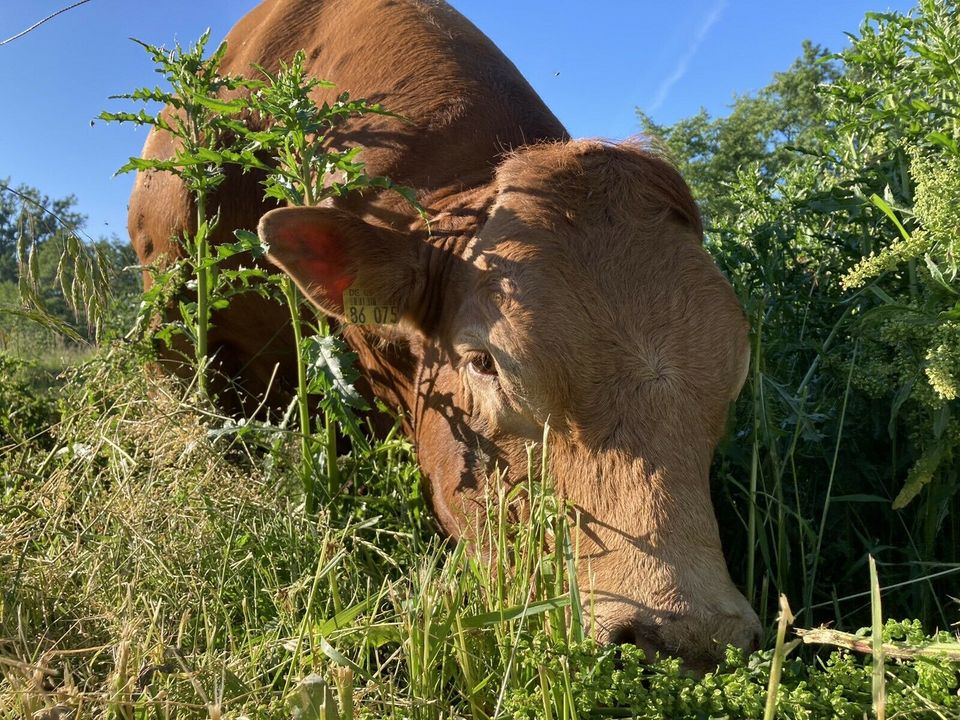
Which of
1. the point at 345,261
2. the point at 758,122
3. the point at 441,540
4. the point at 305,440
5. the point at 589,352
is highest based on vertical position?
the point at 758,122

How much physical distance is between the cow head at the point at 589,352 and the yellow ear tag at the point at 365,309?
29mm

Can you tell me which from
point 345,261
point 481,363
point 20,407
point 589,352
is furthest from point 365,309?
point 20,407

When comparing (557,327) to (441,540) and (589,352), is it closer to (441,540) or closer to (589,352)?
(589,352)

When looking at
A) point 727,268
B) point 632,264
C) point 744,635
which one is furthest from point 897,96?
point 744,635

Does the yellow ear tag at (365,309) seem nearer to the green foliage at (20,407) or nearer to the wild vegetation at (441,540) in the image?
the wild vegetation at (441,540)

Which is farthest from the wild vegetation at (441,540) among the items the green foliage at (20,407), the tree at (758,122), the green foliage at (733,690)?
the tree at (758,122)

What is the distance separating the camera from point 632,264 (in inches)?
103

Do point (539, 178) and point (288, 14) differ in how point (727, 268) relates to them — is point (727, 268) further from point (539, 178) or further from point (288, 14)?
point (288, 14)

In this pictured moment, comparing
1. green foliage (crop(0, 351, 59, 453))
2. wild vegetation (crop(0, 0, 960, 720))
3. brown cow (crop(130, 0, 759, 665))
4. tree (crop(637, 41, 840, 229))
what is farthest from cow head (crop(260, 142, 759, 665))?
tree (crop(637, 41, 840, 229))

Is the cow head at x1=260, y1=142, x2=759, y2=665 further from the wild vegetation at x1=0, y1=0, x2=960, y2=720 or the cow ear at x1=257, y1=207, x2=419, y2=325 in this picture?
the wild vegetation at x1=0, y1=0, x2=960, y2=720

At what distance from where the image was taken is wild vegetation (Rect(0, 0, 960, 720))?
1.75 meters

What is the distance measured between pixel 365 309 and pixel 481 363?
502 millimetres

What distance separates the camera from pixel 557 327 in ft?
8.14

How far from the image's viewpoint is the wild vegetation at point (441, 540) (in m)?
1.75
